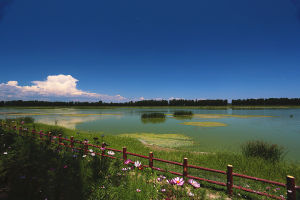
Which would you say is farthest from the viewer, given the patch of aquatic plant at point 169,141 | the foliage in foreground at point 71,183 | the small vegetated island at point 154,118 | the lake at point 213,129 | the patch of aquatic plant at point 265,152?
the small vegetated island at point 154,118

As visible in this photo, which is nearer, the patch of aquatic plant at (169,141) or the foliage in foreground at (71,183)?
the foliage in foreground at (71,183)

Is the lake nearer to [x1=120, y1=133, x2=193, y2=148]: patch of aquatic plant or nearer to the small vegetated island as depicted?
the small vegetated island

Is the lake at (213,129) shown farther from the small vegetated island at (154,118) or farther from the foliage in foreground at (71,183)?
the foliage in foreground at (71,183)

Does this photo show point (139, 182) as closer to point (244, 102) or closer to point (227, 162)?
point (227, 162)

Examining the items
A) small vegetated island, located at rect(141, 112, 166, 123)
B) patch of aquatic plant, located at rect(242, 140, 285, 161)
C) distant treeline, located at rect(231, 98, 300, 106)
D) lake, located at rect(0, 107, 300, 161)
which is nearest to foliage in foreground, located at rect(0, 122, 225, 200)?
patch of aquatic plant, located at rect(242, 140, 285, 161)

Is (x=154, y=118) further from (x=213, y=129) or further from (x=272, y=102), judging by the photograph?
(x=272, y=102)

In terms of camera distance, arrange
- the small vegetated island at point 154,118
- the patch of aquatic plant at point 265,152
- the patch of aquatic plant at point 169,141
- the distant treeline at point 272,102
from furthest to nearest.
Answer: the distant treeline at point 272,102, the small vegetated island at point 154,118, the patch of aquatic plant at point 169,141, the patch of aquatic plant at point 265,152

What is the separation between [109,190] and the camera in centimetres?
341

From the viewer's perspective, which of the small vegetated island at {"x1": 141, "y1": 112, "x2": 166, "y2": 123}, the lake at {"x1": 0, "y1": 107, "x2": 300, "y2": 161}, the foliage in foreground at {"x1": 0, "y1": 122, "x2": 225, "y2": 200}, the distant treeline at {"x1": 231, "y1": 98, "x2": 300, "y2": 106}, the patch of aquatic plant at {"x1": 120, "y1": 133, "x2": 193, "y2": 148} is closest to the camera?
the foliage in foreground at {"x1": 0, "y1": 122, "x2": 225, "y2": 200}

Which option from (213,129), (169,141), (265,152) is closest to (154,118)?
(213,129)

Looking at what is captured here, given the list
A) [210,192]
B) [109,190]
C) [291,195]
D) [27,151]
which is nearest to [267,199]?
[291,195]

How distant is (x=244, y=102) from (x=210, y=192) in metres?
139

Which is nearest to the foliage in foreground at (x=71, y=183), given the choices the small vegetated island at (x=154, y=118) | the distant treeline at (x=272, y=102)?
the small vegetated island at (x=154, y=118)

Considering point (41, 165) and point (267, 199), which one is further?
point (267, 199)
